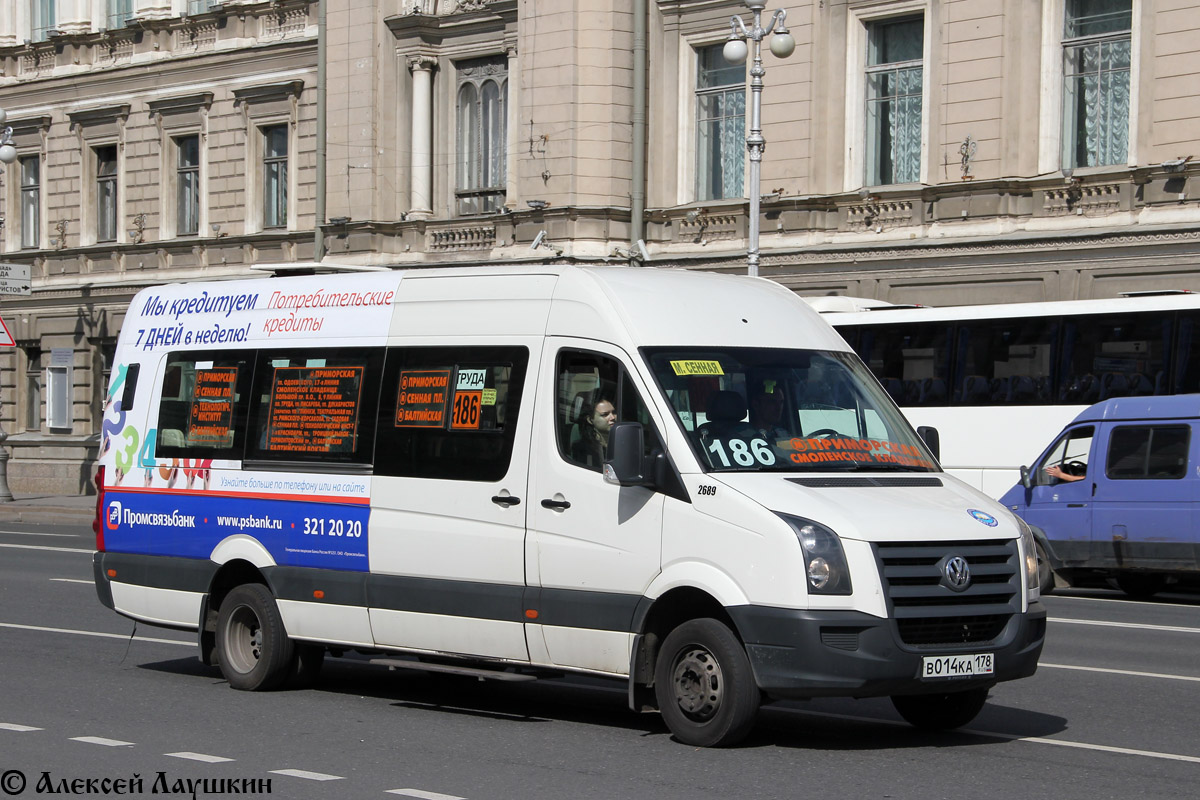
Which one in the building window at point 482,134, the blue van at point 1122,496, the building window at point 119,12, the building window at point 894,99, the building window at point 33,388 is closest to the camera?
the blue van at point 1122,496

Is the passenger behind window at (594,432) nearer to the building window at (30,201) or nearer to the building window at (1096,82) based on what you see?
the building window at (1096,82)

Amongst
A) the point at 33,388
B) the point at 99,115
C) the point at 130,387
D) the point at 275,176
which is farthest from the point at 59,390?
the point at 130,387

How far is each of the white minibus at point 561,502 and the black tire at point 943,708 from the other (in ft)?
0.05

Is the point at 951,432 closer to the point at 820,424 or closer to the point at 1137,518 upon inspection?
the point at 1137,518

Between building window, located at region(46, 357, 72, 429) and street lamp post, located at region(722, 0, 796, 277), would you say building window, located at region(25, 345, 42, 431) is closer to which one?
building window, located at region(46, 357, 72, 429)

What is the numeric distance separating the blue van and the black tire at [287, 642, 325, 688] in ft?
31.6

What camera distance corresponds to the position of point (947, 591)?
8656 millimetres

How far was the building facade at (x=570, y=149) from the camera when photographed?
85.5 feet

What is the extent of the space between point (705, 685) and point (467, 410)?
2299 millimetres

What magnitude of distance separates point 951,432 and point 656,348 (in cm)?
1466

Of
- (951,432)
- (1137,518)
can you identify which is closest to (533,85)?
(951,432)

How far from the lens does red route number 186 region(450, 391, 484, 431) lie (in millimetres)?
10117

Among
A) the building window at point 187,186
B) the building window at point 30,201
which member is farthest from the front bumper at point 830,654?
the building window at point 30,201

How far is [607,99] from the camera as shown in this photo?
30.9m
